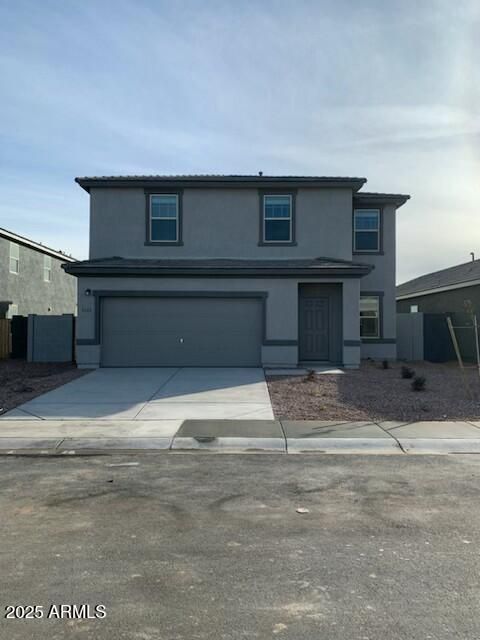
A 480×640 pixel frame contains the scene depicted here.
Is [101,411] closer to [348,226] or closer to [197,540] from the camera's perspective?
[197,540]

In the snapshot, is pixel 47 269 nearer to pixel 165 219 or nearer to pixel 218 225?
pixel 165 219

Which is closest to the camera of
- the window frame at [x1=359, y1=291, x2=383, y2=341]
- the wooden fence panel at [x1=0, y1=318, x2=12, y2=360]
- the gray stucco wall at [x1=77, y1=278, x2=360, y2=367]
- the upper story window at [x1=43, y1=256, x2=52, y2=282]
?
the gray stucco wall at [x1=77, y1=278, x2=360, y2=367]

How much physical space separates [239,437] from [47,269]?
25.0 m

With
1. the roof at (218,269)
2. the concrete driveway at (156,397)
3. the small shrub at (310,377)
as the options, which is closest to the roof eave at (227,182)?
the roof at (218,269)

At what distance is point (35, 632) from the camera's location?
3.32 meters

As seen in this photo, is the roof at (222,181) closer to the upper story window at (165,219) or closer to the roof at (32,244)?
the upper story window at (165,219)

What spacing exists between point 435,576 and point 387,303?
663 inches

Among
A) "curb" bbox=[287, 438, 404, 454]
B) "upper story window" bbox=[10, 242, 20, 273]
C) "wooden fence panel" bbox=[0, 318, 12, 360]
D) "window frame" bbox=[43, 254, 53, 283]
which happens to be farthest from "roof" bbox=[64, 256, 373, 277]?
"window frame" bbox=[43, 254, 53, 283]

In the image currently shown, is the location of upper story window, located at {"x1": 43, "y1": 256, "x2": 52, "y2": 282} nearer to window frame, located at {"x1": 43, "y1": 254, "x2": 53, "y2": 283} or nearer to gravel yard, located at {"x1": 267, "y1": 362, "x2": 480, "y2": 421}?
window frame, located at {"x1": 43, "y1": 254, "x2": 53, "y2": 283}

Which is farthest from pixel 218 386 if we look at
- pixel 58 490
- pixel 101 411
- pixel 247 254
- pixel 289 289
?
pixel 58 490

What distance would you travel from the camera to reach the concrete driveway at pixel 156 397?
1032 centimetres

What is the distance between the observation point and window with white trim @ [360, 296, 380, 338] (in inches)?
792

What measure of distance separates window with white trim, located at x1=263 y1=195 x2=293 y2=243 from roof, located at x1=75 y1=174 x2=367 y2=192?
0.58 meters

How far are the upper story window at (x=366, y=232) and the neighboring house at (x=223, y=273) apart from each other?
1.16 ft
